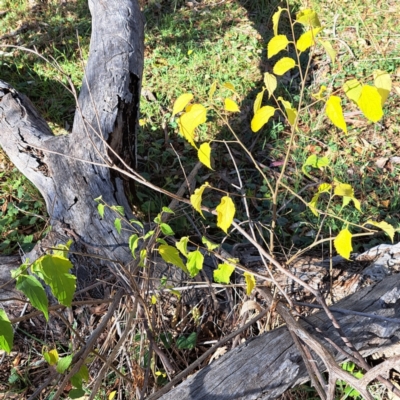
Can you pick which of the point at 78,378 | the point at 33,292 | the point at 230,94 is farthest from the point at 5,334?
the point at 230,94

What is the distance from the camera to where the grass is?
2.88 metres

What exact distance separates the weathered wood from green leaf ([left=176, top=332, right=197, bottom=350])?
44 centimetres

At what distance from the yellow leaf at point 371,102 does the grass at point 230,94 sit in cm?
157

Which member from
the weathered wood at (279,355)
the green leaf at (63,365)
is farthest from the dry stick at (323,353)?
the green leaf at (63,365)

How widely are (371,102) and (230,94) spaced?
2702mm

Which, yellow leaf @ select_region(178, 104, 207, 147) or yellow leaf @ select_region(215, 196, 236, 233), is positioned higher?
yellow leaf @ select_region(178, 104, 207, 147)

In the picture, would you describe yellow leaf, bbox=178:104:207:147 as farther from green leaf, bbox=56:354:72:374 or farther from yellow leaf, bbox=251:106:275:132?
green leaf, bbox=56:354:72:374

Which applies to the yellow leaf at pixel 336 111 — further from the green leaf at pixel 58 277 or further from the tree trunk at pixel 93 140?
the tree trunk at pixel 93 140

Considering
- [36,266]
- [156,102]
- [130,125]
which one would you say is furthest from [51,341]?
[156,102]

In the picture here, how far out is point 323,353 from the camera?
1314 millimetres

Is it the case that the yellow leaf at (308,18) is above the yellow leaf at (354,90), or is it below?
above

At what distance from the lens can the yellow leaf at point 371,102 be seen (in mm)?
978

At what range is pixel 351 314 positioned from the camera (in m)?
1.67

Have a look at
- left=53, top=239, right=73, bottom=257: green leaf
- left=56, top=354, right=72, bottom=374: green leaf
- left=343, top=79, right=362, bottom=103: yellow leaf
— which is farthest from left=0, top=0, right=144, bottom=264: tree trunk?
left=343, top=79, right=362, bottom=103: yellow leaf
